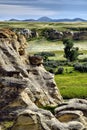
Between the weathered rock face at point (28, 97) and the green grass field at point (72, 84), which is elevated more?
the weathered rock face at point (28, 97)

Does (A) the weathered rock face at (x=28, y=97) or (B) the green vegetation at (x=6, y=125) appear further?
(B) the green vegetation at (x=6, y=125)

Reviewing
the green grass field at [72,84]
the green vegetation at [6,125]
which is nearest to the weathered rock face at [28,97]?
the green vegetation at [6,125]

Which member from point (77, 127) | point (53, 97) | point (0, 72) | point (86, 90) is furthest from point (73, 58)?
point (77, 127)

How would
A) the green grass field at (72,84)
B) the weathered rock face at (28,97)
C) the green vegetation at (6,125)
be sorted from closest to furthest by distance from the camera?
the weathered rock face at (28,97), the green vegetation at (6,125), the green grass field at (72,84)

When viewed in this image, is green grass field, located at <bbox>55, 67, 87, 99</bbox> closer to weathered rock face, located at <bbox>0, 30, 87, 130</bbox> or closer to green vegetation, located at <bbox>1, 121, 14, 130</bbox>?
weathered rock face, located at <bbox>0, 30, 87, 130</bbox>

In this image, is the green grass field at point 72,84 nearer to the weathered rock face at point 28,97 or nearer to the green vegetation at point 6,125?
the weathered rock face at point 28,97

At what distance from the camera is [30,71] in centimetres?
8281

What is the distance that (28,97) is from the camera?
6706cm

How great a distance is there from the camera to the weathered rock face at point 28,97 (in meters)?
51.6

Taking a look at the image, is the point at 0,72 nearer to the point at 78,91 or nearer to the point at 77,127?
the point at 77,127

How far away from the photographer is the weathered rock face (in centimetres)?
5159

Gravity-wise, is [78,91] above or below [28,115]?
below

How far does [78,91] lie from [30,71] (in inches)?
1099

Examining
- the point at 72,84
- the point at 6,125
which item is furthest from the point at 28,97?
the point at 72,84
